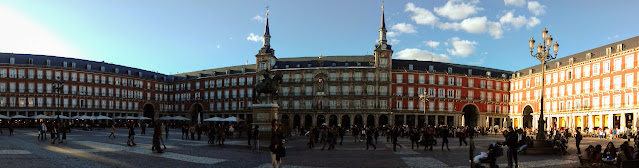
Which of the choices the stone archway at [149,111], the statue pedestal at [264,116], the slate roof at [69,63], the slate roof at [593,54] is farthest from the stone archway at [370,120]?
the slate roof at [69,63]

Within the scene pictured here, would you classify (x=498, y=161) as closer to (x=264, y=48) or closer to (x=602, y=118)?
(x=602, y=118)

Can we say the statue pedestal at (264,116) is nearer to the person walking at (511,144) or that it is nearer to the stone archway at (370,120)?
the person walking at (511,144)

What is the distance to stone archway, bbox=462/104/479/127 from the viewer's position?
7606 centimetres

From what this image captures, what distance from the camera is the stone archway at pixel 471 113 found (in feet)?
250

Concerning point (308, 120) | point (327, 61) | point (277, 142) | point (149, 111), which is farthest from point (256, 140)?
point (149, 111)

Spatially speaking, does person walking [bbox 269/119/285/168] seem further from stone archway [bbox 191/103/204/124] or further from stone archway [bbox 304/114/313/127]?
stone archway [bbox 191/103/204/124]

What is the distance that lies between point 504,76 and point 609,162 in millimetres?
70438

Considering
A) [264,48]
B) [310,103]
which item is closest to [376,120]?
[310,103]

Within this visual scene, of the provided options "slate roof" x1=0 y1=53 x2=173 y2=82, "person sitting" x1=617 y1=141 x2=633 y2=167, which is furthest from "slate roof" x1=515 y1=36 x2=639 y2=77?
A: "slate roof" x1=0 y1=53 x2=173 y2=82

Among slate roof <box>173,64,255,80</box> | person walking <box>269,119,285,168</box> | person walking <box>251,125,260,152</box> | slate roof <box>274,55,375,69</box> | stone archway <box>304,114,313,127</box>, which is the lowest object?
stone archway <box>304,114,313,127</box>

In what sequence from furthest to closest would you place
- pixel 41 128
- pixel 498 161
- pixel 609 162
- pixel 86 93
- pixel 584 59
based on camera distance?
→ pixel 86 93 < pixel 584 59 < pixel 41 128 < pixel 498 161 < pixel 609 162

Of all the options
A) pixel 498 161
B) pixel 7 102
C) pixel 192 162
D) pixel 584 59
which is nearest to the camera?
pixel 192 162

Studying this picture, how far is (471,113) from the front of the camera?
7744cm

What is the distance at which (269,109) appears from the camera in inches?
1154
